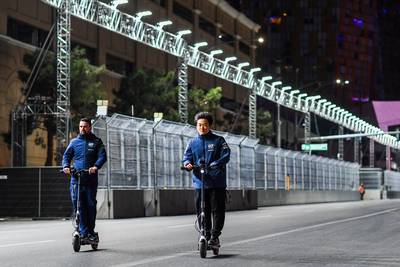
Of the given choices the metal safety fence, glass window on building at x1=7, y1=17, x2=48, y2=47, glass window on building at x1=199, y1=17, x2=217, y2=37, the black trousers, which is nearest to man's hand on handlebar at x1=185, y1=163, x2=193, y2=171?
the black trousers

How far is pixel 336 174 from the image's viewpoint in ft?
208

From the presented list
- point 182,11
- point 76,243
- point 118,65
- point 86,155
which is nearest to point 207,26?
point 182,11

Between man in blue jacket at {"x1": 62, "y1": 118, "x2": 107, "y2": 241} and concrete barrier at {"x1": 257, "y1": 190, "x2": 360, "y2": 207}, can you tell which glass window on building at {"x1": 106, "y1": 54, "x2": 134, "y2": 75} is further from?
man in blue jacket at {"x1": 62, "y1": 118, "x2": 107, "y2": 241}

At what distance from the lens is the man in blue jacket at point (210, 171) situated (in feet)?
Result: 34.0

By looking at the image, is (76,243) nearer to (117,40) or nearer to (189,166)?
(189,166)

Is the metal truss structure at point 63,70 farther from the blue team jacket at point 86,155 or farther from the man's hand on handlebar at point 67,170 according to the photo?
the man's hand on handlebar at point 67,170

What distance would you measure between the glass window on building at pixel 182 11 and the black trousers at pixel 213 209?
6130cm

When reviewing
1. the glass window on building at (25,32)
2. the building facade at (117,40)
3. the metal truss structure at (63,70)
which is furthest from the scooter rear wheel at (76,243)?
the glass window on building at (25,32)

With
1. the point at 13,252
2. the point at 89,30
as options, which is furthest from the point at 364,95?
the point at 13,252

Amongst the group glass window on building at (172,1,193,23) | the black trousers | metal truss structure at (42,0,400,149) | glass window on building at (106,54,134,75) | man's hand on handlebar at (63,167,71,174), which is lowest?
the black trousers

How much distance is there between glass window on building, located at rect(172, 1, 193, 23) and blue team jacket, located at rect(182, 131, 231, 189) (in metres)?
61.1

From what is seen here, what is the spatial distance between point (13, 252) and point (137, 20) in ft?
99.6

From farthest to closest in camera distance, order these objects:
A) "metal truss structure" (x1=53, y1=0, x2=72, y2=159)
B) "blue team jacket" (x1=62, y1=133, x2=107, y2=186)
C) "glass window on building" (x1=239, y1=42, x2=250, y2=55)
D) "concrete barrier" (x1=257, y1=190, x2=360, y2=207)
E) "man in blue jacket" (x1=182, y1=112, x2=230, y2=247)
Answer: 1. "glass window on building" (x1=239, y1=42, x2=250, y2=55)
2. "concrete barrier" (x1=257, y1=190, x2=360, y2=207)
3. "metal truss structure" (x1=53, y1=0, x2=72, y2=159)
4. "blue team jacket" (x1=62, y1=133, x2=107, y2=186)
5. "man in blue jacket" (x1=182, y1=112, x2=230, y2=247)

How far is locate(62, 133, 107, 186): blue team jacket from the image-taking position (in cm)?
1124
